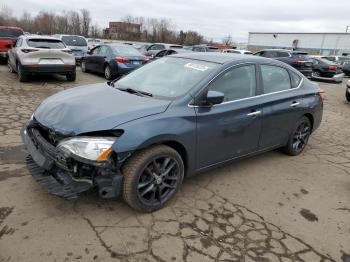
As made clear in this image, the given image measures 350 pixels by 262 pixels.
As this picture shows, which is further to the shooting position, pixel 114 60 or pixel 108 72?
pixel 108 72

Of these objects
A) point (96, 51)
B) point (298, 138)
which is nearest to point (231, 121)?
point (298, 138)

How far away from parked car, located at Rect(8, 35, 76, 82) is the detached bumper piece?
7244 millimetres

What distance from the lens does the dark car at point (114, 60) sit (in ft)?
37.3

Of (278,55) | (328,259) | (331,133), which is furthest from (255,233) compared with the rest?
(278,55)

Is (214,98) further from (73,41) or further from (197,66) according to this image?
(73,41)

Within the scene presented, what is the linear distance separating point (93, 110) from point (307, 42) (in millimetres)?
66768

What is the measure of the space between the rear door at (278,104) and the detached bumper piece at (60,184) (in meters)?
2.52

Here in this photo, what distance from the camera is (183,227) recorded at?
308cm

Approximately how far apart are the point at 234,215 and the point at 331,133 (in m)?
4.47

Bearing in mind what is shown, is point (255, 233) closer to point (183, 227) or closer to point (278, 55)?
point (183, 227)

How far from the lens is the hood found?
9.61 feet

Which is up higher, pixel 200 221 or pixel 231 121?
pixel 231 121

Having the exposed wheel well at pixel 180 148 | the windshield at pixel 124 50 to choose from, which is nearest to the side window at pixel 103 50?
the windshield at pixel 124 50

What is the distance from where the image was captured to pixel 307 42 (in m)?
61.7
